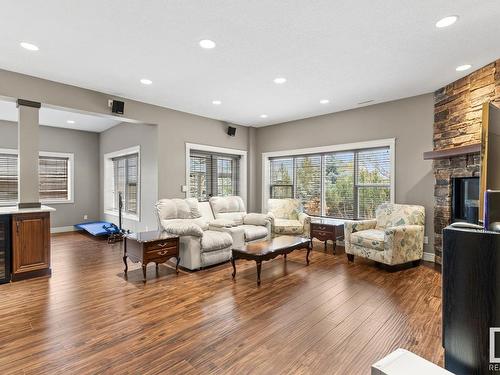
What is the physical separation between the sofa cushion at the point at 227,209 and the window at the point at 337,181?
1.46 metres

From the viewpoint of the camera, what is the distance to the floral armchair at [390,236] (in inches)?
158

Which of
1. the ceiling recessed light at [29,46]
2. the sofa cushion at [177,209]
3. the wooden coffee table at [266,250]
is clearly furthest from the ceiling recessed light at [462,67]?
the ceiling recessed light at [29,46]

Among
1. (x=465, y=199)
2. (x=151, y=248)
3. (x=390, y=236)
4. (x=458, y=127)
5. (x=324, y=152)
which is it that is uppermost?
(x=458, y=127)

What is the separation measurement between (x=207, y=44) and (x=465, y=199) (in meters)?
4.18

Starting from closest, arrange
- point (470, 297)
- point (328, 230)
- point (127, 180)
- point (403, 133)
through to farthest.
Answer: point (470, 297) < point (403, 133) < point (328, 230) < point (127, 180)

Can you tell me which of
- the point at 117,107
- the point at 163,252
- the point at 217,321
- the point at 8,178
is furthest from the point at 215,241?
the point at 8,178

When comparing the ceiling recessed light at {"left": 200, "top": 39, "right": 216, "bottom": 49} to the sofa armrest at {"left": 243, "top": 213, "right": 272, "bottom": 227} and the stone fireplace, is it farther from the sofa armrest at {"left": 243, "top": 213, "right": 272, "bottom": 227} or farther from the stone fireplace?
the stone fireplace

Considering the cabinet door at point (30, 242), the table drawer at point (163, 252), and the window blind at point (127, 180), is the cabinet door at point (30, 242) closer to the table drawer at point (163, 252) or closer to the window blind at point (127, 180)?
the table drawer at point (163, 252)

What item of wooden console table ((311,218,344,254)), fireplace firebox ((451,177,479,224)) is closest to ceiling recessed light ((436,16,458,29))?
fireplace firebox ((451,177,479,224))

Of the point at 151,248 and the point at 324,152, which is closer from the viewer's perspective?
the point at 151,248

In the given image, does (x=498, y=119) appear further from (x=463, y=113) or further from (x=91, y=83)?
(x=91, y=83)

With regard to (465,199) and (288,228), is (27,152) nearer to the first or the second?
(288,228)

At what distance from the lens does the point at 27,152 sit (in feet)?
12.7

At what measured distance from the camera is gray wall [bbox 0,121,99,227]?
23.8ft
